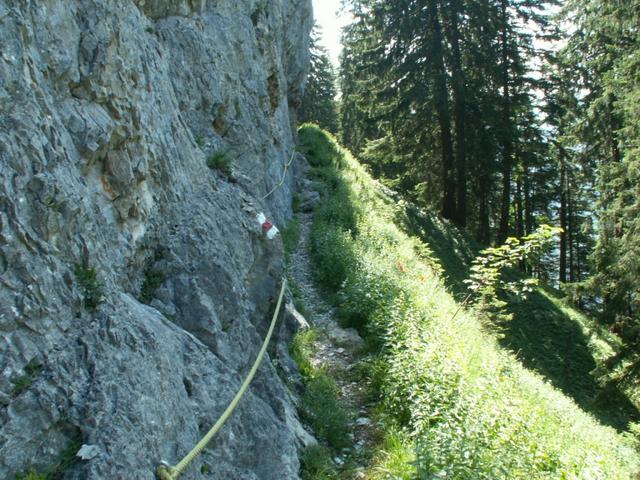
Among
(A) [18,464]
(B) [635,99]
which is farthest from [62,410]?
(B) [635,99]

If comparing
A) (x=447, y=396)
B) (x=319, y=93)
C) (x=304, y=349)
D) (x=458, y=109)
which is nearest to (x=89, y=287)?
(x=447, y=396)

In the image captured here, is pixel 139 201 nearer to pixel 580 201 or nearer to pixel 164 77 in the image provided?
pixel 164 77

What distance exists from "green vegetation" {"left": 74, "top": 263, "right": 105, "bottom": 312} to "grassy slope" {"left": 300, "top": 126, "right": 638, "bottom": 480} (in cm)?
327

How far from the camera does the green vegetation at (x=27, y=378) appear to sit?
2678 millimetres

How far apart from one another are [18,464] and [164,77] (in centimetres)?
473

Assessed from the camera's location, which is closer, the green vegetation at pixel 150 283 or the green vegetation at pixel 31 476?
the green vegetation at pixel 31 476

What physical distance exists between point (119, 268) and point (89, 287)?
28.9 inches

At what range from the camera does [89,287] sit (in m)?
3.38

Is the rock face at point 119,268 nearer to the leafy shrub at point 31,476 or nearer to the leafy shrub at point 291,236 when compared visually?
the leafy shrub at point 31,476

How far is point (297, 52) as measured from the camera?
66.8ft

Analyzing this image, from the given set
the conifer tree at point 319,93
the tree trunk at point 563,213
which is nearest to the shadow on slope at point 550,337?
the tree trunk at point 563,213

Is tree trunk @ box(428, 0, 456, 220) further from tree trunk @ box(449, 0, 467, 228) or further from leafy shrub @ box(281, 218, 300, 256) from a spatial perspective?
leafy shrub @ box(281, 218, 300, 256)

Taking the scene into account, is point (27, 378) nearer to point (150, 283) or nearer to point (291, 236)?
point (150, 283)

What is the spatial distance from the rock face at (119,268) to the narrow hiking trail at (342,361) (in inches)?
33.5
